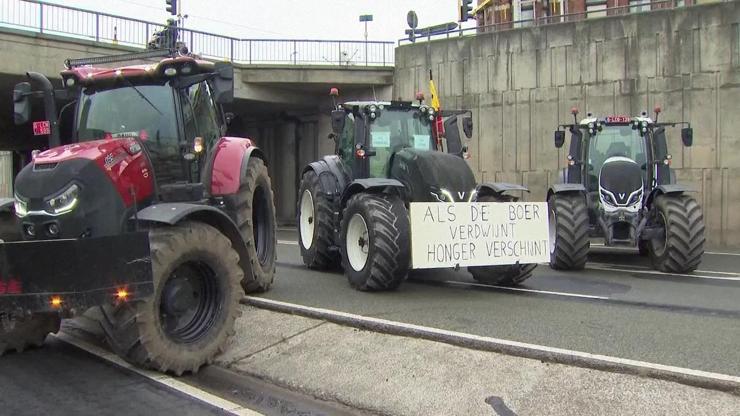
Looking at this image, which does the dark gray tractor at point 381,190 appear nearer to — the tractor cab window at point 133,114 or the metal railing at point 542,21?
the tractor cab window at point 133,114

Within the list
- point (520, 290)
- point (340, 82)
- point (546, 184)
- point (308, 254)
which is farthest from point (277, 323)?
point (340, 82)

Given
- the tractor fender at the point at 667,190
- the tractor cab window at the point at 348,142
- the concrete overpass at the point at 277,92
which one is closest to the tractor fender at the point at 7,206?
the tractor cab window at the point at 348,142

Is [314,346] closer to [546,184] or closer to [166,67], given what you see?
[166,67]

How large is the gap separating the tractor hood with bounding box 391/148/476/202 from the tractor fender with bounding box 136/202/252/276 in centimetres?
282

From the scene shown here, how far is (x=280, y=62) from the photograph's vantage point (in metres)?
21.5

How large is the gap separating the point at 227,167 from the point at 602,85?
12468 millimetres

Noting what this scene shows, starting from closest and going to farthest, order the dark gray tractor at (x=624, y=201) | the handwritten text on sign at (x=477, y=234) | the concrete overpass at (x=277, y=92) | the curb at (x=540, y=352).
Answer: the curb at (x=540, y=352), the handwritten text on sign at (x=477, y=234), the dark gray tractor at (x=624, y=201), the concrete overpass at (x=277, y=92)

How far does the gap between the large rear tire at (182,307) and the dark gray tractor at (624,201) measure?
6128 mm

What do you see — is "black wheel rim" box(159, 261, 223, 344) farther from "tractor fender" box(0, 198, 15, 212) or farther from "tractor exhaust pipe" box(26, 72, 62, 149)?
"tractor exhaust pipe" box(26, 72, 62, 149)

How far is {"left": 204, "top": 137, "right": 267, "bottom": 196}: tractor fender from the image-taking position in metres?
6.91

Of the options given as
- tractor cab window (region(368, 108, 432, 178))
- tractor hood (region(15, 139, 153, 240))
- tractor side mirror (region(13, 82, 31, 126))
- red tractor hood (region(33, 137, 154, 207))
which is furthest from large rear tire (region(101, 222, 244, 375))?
tractor cab window (region(368, 108, 432, 178))

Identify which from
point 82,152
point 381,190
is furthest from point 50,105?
point 381,190

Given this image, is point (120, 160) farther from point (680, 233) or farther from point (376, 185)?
point (680, 233)

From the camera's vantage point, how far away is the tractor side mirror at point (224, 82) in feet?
19.5
